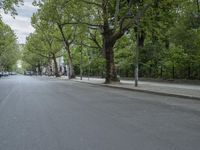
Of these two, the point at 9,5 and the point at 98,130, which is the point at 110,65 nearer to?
the point at 9,5

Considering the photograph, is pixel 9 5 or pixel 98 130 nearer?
pixel 98 130

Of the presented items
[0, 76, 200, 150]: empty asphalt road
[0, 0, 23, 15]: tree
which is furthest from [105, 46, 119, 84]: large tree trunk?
[0, 76, 200, 150]: empty asphalt road

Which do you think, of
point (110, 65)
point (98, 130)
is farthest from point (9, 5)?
point (98, 130)

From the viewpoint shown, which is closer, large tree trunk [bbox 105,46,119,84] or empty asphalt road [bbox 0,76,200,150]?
empty asphalt road [bbox 0,76,200,150]

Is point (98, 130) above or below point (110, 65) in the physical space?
below

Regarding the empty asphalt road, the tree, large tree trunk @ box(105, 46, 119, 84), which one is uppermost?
the tree

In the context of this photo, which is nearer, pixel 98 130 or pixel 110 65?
pixel 98 130

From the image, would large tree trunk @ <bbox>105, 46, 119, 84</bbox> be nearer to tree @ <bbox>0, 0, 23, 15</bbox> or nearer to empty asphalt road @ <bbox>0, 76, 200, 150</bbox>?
tree @ <bbox>0, 0, 23, 15</bbox>

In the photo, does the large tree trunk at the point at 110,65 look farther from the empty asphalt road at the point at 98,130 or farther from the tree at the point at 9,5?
the empty asphalt road at the point at 98,130

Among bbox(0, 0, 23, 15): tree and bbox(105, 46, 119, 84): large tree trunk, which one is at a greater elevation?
bbox(0, 0, 23, 15): tree

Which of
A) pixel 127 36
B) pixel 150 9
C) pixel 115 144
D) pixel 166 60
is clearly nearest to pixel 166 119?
pixel 115 144

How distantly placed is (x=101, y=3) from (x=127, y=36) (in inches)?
569

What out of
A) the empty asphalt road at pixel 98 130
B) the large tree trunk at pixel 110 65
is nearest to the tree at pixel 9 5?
the large tree trunk at pixel 110 65

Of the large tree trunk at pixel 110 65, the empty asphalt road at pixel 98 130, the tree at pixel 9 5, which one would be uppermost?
the tree at pixel 9 5
